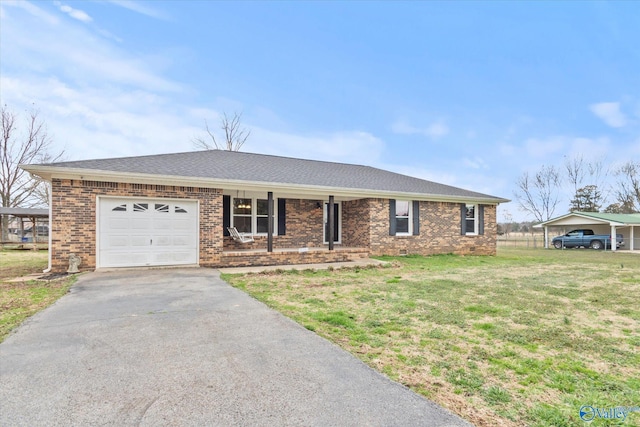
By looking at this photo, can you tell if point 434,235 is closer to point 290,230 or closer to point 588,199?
point 290,230

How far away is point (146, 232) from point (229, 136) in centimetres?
2173

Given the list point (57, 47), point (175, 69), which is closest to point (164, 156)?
point (57, 47)

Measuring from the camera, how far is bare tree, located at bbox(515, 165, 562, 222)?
3819 centimetres

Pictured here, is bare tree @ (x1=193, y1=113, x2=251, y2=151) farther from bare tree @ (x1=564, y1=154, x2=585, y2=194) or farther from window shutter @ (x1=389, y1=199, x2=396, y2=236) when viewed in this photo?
bare tree @ (x1=564, y1=154, x2=585, y2=194)

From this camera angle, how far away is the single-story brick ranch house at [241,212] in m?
8.54

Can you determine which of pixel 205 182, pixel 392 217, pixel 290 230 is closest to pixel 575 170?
pixel 392 217

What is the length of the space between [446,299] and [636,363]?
2869 mm

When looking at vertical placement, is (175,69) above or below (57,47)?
above

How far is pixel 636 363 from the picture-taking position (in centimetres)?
315

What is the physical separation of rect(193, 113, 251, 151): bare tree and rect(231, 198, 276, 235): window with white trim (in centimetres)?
1758

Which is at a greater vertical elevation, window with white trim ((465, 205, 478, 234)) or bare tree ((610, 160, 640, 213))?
bare tree ((610, 160, 640, 213))

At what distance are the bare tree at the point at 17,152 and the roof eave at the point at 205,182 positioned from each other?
2241 cm

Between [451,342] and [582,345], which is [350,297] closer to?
[451,342]

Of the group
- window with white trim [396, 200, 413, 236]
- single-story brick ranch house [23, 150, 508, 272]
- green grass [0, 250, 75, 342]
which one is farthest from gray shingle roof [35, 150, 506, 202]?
green grass [0, 250, 75, 342]
